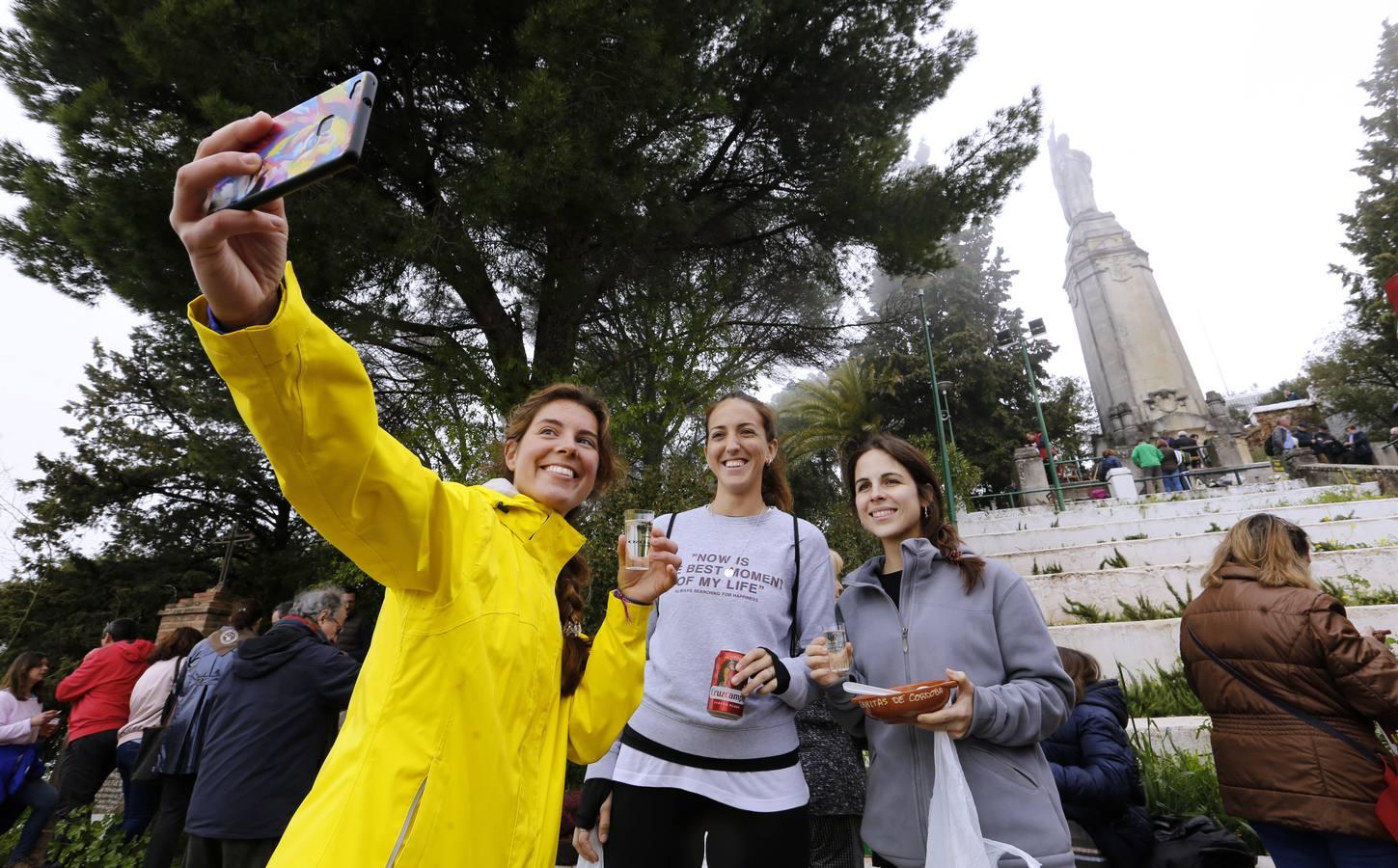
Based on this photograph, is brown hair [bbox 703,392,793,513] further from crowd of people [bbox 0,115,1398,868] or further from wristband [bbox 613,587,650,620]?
wristband [bbox 613,587,650,620]

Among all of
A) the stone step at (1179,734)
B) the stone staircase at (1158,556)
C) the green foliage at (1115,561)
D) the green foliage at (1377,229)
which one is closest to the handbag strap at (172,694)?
the stone step at (1179,734)

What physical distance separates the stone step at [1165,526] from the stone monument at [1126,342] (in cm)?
1560

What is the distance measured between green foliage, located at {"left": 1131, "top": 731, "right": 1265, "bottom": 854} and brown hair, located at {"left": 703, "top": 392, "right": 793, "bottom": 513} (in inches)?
110

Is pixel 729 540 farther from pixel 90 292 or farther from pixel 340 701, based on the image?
pixel 90 292

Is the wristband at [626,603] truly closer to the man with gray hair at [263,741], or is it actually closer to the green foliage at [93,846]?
the man with gray hair at [263,741]

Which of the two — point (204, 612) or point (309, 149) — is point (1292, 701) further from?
point (204, 612)

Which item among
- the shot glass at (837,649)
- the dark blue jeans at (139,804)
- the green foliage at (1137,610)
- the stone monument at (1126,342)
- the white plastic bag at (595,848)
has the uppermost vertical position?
the stone monument at (1126,342)

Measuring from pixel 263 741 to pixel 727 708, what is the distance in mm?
2823

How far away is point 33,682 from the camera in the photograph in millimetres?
5078

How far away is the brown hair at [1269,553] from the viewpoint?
2.68 metres

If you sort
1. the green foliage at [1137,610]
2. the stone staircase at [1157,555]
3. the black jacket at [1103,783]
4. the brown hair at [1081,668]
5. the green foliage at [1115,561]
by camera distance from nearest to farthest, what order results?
the black jacket at [1103,783], the brown hair at [1081,668], the stone staircase at [1157,555], the green foliage at [1137,610], the green foliage at [1115,561]

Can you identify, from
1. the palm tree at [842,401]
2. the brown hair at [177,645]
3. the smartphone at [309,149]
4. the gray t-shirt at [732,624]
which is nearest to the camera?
the smartphone at [309,149]

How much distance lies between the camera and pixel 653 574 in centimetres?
173

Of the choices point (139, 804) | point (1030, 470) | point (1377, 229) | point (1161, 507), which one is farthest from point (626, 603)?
point (1377, 229)
